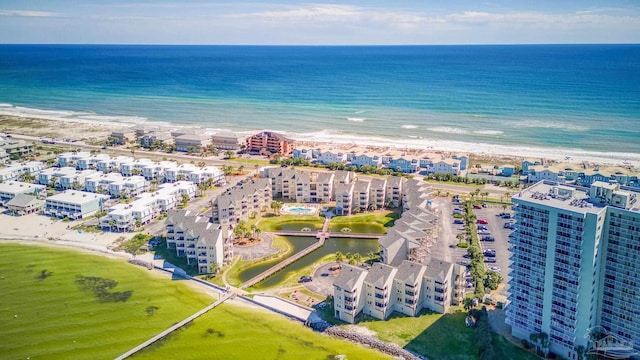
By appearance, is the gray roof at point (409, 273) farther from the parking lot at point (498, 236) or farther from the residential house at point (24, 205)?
the residential house at point (24, 205)

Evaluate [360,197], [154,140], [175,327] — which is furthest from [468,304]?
[154,140]

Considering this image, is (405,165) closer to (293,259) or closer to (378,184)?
(378,184)

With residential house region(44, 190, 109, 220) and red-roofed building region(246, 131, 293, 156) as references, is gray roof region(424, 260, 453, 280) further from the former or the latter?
red-roofed building region(246, 131, 293, 156)

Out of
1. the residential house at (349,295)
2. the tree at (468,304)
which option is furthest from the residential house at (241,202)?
the tree at (468,304)

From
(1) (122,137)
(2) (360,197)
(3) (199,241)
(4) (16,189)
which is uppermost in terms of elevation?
(1) (122,137)

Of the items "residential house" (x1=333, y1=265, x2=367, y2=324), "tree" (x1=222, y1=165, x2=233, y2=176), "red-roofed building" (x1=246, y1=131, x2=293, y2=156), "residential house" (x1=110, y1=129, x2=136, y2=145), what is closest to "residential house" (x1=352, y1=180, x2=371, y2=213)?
"residential house" (x1=333, y1=265, x2=367, y2=324)
